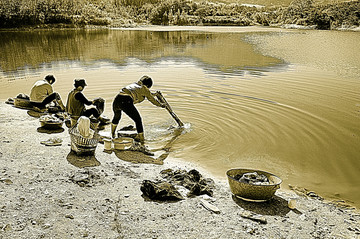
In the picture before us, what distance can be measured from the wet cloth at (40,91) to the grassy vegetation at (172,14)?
160 ft

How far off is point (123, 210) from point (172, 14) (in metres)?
75.0

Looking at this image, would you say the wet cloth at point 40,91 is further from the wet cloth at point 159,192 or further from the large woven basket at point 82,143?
the wet cloth at point 159,192

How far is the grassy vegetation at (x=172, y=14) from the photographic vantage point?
170 ft

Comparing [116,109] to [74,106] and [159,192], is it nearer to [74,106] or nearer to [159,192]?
[74,106]

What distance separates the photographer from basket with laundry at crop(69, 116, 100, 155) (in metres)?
5.92

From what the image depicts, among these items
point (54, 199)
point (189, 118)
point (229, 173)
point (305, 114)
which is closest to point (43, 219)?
point (54, 199)

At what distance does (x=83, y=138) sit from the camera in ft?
19.4

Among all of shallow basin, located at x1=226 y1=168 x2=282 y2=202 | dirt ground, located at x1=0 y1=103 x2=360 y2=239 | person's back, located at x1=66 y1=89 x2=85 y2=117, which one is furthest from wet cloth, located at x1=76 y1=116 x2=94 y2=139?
shallow basin, located at x1=226 y1=168 x2=282 y2=202

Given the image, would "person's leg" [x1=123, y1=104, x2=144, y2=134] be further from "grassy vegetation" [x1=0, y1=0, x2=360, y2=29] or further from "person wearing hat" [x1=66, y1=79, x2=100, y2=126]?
"grassy vegetation" [x1=0, y1=0, x2=360, y2=29]

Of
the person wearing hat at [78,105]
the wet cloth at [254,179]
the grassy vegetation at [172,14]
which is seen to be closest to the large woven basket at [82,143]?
A: the person wearing hat at [78,105]

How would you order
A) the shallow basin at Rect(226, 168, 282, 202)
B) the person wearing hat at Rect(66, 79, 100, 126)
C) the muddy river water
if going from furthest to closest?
the person wearing hat at Rect(66, 79, 100, 126) < the muddy river water < the shallow basin at Rect(226, 168, 282, 202)

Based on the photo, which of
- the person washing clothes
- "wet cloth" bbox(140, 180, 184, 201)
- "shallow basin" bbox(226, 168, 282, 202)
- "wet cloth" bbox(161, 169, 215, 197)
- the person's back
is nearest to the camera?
"shallow basin" bbox(226, 168, 282, 202)

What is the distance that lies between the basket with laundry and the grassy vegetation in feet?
166

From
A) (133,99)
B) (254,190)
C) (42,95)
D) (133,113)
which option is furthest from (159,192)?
(42,95)
